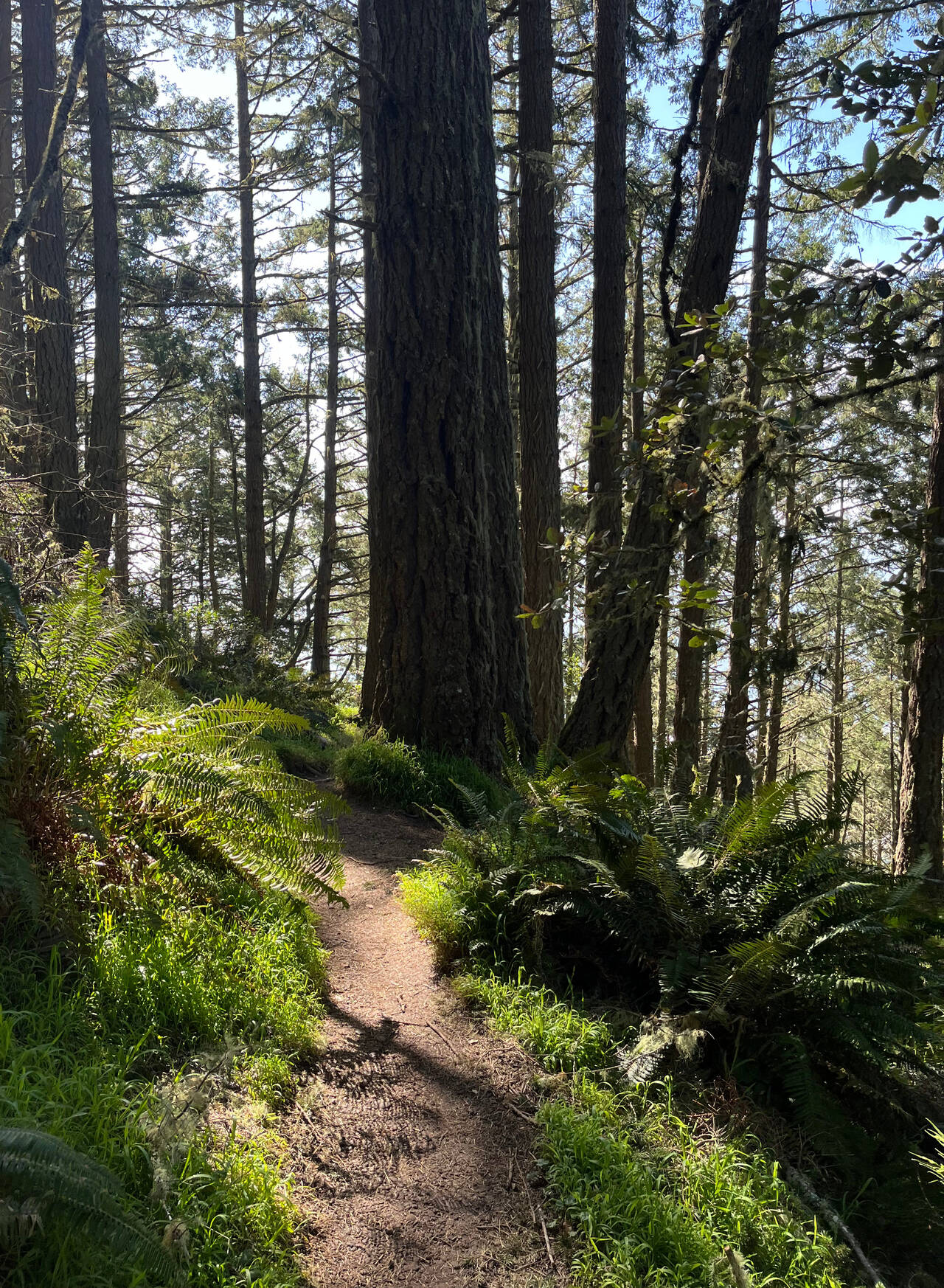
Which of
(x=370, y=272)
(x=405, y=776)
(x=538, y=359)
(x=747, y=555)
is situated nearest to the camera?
(x=405, y=776)

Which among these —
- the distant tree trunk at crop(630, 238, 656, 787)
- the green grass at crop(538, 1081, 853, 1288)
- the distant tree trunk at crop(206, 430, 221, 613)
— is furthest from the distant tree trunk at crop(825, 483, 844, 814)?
the distant tree trunk at crop(206, 430, 221, 613)

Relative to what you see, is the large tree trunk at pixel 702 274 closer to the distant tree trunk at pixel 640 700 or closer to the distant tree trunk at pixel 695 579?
the distant tree trunk at pixel 695 579

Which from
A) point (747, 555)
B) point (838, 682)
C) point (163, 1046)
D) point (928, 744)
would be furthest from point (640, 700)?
point (163, 1046)

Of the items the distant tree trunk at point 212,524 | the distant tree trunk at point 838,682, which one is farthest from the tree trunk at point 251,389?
the distant tree trunk at point 838,682

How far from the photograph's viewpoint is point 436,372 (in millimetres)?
6379

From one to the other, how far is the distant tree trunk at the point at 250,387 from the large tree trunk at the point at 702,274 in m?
10.4

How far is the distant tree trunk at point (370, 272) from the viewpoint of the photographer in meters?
6.70

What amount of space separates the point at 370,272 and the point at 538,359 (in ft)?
13.7

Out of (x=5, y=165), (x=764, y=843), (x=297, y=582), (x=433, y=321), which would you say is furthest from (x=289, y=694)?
(x=297, y=582)

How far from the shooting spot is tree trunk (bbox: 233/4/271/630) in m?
15.0

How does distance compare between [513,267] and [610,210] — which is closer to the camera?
[610,210]

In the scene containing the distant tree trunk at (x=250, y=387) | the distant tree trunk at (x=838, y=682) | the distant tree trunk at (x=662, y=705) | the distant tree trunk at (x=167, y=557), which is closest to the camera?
the distant tree trunk at (x=838, y=682)

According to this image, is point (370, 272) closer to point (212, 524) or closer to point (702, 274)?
point (702, 274)

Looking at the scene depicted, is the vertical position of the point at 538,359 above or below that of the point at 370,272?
below
